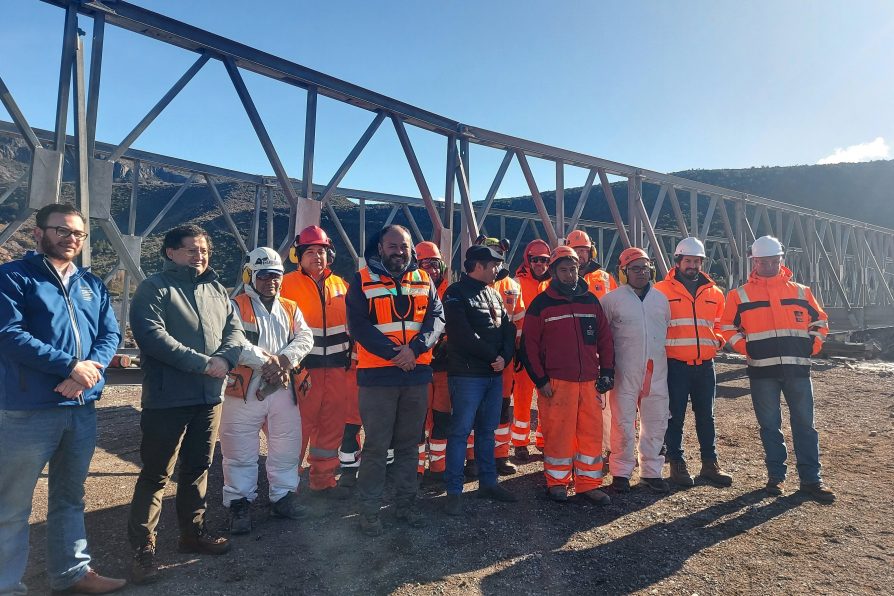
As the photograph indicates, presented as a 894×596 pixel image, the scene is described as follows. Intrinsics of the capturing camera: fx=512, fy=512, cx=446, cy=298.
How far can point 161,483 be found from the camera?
2.83 metres

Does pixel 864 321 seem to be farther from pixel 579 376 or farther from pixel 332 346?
pixel 332 346

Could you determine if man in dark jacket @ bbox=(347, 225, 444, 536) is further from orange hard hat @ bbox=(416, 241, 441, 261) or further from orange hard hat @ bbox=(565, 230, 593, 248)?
orange hard hat @ bbox=(565, 230, 593, 248)

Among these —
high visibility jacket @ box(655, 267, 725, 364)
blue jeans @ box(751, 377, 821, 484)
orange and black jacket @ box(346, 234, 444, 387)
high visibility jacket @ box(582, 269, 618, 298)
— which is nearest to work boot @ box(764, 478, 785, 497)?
blue jeans @ box(751, 377, 821, 484)

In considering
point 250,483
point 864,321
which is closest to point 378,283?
point 250,483

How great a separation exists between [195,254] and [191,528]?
162cm

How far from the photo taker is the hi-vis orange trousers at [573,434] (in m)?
3.91

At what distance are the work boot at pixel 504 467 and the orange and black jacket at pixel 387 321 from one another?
1592mm

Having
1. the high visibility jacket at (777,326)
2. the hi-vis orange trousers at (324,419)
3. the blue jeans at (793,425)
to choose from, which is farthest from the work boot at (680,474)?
the hi-vis orange trousers at (324,419)

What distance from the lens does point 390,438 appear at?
133 inches

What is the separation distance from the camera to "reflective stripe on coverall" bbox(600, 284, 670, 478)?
4.20 m

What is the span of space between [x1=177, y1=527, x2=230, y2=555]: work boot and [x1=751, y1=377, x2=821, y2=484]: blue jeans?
4.09 meters

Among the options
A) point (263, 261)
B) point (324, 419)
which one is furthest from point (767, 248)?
point (263, 261)

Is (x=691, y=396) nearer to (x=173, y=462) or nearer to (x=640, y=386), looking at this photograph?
(x=640, y=386)

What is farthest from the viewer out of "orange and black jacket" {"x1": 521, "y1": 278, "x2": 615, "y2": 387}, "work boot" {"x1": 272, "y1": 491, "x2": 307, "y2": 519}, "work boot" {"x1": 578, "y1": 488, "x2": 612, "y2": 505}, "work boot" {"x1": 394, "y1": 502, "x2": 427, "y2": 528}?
"orange and black jacket" {"x1": 521, "y1": 278, "x2": 615, "y2": 387}
